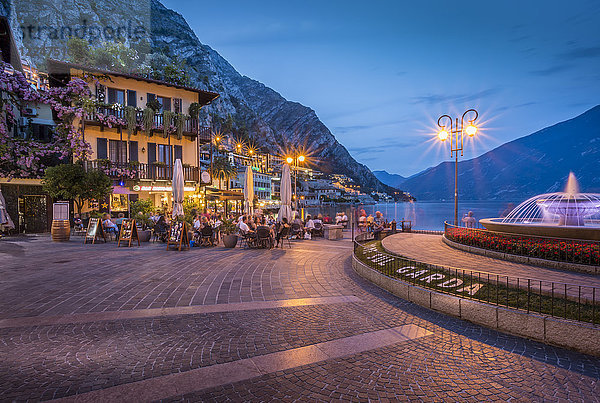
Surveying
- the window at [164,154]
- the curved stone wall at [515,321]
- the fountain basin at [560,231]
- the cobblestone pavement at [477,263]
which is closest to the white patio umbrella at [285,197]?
the cobblestone pavement at [477,263]

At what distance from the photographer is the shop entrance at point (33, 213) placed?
2070 centimetres

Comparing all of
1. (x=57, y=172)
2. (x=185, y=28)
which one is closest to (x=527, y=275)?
(x=57, y=172)

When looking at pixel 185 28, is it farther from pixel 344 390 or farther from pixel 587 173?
pixel 587 173

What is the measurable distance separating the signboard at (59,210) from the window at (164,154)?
1009cm

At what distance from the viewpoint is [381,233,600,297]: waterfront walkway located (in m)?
7.63

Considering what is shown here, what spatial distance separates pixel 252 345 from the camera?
15.3 feet

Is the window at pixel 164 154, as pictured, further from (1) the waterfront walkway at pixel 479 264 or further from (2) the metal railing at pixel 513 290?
(2) the metal railing at pixel 513 290

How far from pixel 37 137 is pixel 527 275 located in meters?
32.2

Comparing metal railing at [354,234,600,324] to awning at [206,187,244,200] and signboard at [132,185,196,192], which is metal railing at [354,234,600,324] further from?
signboard at [132,185,196,192]

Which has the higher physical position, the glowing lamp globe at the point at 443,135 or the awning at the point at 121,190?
the glowing lamp globe at the point at 443,135

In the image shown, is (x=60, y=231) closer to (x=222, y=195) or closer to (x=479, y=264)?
(x=222, y=195)

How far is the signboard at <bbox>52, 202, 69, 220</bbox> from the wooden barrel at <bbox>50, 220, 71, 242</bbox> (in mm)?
371

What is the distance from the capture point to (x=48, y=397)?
3400 millimetres

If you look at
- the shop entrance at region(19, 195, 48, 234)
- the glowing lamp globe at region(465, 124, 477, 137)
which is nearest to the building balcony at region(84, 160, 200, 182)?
the shop entrance at region(19, 195, 48, 234)
